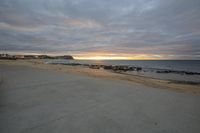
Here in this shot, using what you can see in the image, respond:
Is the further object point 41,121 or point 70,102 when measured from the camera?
point 70,102

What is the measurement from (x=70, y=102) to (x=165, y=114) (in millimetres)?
2789

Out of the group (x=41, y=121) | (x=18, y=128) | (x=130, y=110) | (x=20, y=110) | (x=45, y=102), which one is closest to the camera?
(x=18, y=128)

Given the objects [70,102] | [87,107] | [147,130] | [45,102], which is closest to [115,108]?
[87,107]

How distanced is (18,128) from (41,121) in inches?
16.6

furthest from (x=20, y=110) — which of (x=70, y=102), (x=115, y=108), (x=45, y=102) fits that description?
(x=115, y=108)

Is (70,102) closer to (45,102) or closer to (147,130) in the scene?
(45,102)

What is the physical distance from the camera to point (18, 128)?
2.29 metres

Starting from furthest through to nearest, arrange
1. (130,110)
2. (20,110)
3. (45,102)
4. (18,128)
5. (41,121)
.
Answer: (45,102) → (130,110) → (20,110) → (41,121) → (18,128)

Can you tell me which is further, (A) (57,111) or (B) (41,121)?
(A) (57,111)

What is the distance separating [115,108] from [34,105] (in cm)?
239

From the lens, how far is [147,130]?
7.82ft

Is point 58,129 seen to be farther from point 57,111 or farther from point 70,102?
point 70,102

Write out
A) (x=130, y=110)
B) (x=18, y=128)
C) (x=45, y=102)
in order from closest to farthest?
(x=18, y=128) < (x=130, y=110) < (x=45, y=102)

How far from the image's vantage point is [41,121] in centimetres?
258
